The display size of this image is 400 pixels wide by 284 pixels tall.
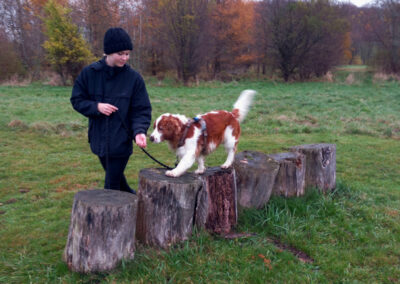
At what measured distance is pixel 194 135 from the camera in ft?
13.5

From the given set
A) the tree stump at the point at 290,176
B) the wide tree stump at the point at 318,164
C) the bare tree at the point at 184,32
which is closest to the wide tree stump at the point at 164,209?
the tree stump at the point at 290,176

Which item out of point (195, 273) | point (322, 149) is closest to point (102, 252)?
point (195, 273)

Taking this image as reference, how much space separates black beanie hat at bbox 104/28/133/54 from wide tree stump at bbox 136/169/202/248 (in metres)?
1.47

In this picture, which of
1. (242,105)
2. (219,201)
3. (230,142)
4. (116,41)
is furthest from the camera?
(242,105)

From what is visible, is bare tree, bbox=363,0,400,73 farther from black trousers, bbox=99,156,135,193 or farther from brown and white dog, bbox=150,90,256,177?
black trousers, bbox=99,156,135,193

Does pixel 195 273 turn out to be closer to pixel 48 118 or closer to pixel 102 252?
pixel 102 252

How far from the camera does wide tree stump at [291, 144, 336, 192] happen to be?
5184 mm

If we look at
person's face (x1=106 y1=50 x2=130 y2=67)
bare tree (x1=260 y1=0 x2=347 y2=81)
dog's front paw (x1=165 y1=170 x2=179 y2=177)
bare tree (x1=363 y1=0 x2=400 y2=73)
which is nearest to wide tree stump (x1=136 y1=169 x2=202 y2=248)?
dog's front paw (x1=165 y1=170 x2=179 y2=177)

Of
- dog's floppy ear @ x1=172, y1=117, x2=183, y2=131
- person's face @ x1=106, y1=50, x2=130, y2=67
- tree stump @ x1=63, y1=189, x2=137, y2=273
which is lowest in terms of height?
tree stump @ x1=63, y1=189, x2=137, y2=273

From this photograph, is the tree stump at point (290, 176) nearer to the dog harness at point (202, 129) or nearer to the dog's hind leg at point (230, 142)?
the dog's hind leg at point (230, 142)

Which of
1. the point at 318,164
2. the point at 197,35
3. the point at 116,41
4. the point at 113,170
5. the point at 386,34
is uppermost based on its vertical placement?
the point at 386,34

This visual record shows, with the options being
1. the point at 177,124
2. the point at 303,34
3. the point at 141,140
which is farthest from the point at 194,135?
the point at 303,34

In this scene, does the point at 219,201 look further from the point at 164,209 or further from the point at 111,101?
the point at 111,101

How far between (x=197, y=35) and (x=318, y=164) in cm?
2421
